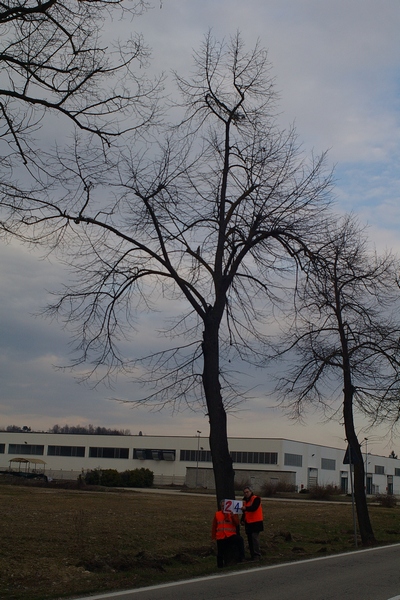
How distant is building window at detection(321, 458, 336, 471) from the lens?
90.3 metres

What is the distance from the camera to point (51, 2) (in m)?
9.56

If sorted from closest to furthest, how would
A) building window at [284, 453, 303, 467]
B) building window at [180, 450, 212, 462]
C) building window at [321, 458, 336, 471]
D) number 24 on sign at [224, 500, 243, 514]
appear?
number 24 on sign at [224, 500, 243, 514] → building window at [284, 453, 303, 467] → building window at [180, 450, 212, 462] → building window at [321, 458, 336, 471]

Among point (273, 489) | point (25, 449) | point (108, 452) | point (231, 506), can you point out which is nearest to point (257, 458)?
point (108, 452)

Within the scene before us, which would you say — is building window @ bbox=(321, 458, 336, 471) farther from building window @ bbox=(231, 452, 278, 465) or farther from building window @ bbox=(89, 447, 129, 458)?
building window @ bbox=(89, 447, 129, 458)

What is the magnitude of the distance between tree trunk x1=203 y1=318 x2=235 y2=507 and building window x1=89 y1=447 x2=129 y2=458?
255 feet

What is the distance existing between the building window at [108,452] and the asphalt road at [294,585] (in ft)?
254

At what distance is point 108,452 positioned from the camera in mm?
89875

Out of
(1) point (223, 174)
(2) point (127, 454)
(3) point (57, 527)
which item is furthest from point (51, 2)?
(2) point (127, 454)

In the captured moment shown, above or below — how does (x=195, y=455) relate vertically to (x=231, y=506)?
above

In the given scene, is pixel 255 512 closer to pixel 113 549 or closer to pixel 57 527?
pixel 113 549

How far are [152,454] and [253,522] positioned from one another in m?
75.3

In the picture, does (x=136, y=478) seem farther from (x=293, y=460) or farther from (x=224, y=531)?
(x=224, y=531)

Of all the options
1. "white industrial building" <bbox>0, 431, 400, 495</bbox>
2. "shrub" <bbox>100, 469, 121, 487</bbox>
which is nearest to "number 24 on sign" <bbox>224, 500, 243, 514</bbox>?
Answer: "shrub" <bbox>100, 469, 121, 487</bbox>

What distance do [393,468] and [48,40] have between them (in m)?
107
